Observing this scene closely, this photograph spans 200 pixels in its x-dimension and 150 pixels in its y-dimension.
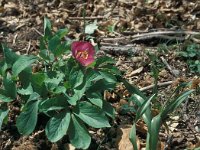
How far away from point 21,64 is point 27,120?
0.26 m

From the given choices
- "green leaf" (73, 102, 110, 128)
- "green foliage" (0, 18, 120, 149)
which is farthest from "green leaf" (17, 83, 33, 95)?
"green leaf" (73, 102, 110, 128)

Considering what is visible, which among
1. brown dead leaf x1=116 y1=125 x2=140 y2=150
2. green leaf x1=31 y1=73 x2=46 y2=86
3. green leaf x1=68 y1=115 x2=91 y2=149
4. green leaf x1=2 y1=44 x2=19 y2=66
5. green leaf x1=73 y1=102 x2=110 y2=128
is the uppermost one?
green leaf x1=2 y1=44 x2=19 y2=66

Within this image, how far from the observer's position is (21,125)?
229cm

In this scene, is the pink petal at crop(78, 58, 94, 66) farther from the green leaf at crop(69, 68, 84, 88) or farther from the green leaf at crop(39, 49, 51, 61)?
the green leaf at crop(39, 49, 51, 61)

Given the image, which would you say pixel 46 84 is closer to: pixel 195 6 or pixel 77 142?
pixel 77 142

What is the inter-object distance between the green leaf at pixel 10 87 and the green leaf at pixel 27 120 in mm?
120

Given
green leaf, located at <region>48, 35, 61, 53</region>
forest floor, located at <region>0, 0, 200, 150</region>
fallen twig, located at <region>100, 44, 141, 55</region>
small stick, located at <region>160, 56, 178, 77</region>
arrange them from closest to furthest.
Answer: green leaf, located at <region>48, 35, 61, 53</region>, forest floor, located at <region>0, 0, 200, 150</region>, small stick, located at <region>160, 56, 178, 77</region>, fallen twig, located at <region>100, 44, 141, 55</region>

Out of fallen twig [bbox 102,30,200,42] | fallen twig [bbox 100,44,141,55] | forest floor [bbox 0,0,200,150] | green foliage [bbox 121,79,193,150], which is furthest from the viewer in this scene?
fallen twig [bbox 102,30,200,42]

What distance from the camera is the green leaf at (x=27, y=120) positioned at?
7.52 ft

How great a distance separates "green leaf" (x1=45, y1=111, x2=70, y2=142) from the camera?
2234mm

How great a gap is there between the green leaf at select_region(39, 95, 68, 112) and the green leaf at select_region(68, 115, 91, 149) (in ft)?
0.32

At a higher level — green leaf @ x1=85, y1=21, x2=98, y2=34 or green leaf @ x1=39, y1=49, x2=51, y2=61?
green leaf @ x1=39, y1=49, x2=51, y2=61

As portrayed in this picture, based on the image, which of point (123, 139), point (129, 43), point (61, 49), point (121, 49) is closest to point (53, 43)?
point (61, 49)

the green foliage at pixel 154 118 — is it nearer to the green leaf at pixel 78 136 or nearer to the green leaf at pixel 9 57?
the green leaf at pixel 78 136
